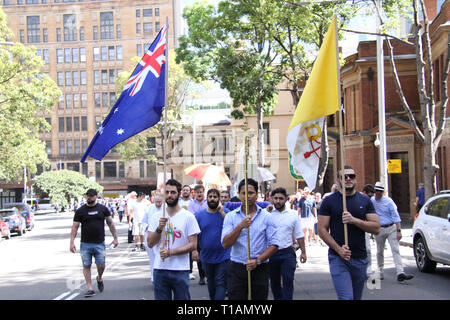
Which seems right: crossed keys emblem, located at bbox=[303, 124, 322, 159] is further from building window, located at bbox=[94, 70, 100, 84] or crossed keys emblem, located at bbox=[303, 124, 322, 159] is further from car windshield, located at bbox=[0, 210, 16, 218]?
building window, located at bbox=[94, 70, 100, 84]

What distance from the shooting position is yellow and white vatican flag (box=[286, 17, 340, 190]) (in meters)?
7.30

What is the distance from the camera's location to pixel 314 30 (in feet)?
75.5

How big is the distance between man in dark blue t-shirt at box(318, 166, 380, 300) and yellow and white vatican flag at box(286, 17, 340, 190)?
0.73m

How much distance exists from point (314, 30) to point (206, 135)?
43106 millimetres

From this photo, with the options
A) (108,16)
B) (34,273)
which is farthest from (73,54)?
(34,273)

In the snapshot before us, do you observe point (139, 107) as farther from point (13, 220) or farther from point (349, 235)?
point (13, 220)

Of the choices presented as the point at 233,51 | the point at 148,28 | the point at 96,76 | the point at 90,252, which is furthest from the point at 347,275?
the point at 96,76

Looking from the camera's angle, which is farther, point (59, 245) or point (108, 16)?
point (108, 16)

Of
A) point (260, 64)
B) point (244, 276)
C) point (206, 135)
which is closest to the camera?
point (244, 276)

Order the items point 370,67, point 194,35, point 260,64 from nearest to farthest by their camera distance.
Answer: point 260,64 → point 194,35 → point 370,67

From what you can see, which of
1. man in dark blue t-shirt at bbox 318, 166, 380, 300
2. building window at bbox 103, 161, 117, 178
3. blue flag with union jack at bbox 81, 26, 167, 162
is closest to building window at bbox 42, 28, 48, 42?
building window at bbox 103, 161, 117, 178

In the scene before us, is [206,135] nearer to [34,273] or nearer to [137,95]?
[34,273]

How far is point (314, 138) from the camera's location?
25.0 feet

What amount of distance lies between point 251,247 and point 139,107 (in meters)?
2.85
